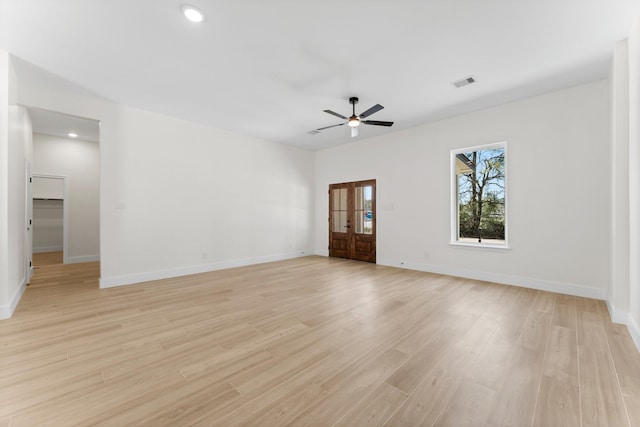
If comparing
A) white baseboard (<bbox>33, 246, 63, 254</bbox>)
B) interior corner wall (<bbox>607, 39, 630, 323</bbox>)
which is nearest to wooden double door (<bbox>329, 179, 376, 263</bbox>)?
interior corner wall (<bbox>607, 39, 630, 323</bbox>)

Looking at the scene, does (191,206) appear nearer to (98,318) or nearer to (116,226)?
(116,226)

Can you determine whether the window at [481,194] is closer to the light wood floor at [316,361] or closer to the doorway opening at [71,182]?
the light wood floor at [316,361]

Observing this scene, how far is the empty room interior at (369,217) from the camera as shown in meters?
1.90

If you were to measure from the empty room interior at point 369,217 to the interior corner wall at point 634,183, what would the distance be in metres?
0.05

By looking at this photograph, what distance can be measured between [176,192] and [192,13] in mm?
3642

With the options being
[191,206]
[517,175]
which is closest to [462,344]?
[517,175]

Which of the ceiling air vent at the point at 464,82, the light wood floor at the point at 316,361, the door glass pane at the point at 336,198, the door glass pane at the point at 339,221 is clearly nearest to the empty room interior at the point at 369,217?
the light wood floor at the point at 316,361

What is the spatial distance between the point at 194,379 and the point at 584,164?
5.68 metres

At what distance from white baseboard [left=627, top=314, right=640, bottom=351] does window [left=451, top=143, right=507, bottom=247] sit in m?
2.73

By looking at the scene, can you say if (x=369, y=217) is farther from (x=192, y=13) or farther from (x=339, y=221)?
(x=192, y=13)

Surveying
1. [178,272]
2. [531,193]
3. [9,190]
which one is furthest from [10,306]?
[531,193]

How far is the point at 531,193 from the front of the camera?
4422 millimetres

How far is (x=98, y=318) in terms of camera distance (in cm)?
314

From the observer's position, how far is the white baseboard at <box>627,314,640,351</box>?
244 cm
